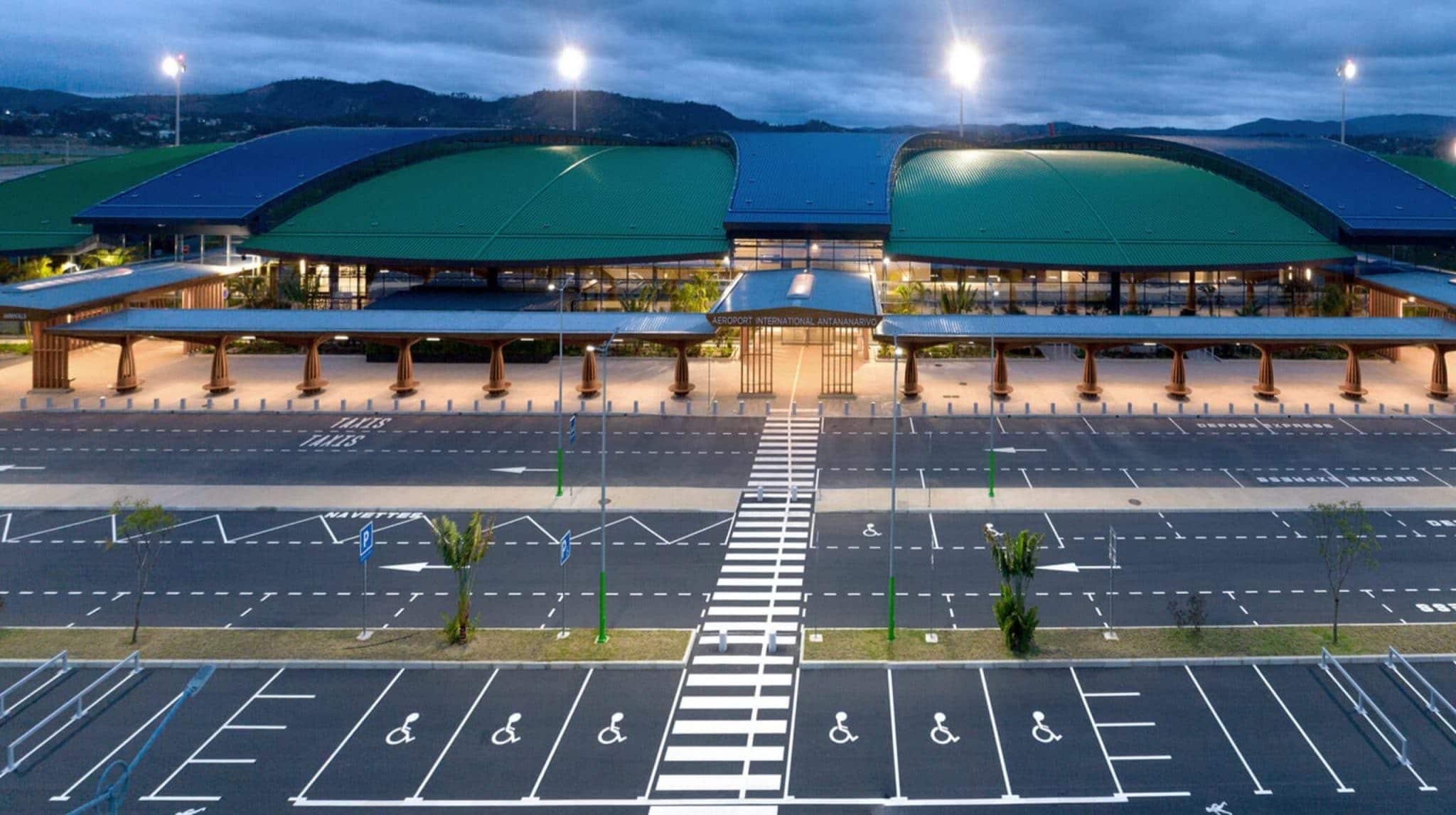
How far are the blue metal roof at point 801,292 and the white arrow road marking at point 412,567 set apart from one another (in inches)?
1139

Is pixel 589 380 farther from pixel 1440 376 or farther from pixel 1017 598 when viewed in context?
pixel 1440 376

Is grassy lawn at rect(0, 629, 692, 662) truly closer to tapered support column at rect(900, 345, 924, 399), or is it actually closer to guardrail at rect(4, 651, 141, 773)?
guardrail at rect(4, 651, 141, 773)

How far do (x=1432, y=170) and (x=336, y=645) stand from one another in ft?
338

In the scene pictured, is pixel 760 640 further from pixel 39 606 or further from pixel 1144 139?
pixel 1144 139

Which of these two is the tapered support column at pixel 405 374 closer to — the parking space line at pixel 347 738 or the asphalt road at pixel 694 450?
the asphalt road at pixel 694 450

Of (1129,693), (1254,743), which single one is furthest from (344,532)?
(1254,743)

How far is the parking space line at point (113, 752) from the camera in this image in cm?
2388

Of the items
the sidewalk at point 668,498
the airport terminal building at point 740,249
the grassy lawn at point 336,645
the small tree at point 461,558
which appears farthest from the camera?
the airport terminal building at point 740,249

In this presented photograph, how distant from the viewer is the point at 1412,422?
59.0 meters

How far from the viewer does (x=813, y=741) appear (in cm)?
2638

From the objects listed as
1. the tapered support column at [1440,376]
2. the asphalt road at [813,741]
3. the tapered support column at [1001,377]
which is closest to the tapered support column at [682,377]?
the tapered support column at [1001,377]

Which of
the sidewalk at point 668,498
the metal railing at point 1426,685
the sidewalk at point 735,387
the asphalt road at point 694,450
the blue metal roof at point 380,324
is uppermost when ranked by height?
the blue metal roof at point 380,324

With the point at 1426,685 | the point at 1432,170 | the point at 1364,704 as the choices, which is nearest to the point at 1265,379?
the point at 1426,685

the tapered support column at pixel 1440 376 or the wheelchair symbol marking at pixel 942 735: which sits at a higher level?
the tapered support column at pixel 1440 376
